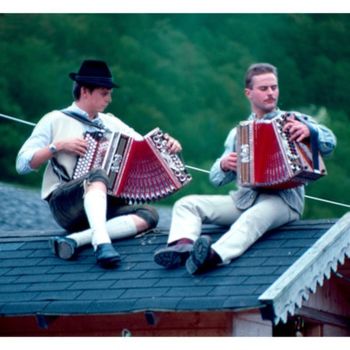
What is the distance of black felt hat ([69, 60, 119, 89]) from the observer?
465 inches

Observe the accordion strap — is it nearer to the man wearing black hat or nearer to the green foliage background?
the man wearing black hat

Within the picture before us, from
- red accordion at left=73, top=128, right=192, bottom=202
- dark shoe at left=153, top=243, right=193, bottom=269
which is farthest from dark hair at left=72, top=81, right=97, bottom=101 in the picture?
dark shoe at left=153, top=243, right=193, bottom=269

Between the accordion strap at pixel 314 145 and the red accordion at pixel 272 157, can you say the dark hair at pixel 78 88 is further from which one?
the accordion strap at pixel 314 145

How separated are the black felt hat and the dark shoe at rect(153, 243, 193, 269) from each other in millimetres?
1593

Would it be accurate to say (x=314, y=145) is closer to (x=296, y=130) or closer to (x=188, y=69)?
(x=296, y=130)

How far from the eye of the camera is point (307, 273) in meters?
10.3

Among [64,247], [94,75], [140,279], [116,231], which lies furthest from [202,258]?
[94,75]

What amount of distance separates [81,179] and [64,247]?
19.9 inches

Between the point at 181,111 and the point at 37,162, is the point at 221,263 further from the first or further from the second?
the point at 181,111

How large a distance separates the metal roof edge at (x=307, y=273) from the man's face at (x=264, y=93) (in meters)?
0.98

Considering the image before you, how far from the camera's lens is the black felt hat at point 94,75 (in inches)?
465

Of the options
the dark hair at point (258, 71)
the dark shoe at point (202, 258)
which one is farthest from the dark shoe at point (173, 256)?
the dark hair at point (258, 71)

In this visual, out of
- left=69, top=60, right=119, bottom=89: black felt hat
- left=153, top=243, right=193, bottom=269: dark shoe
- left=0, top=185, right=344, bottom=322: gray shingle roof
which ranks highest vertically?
left=69, top=60, right=119, bottom=89: black felt hat

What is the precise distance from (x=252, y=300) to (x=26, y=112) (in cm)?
1332
